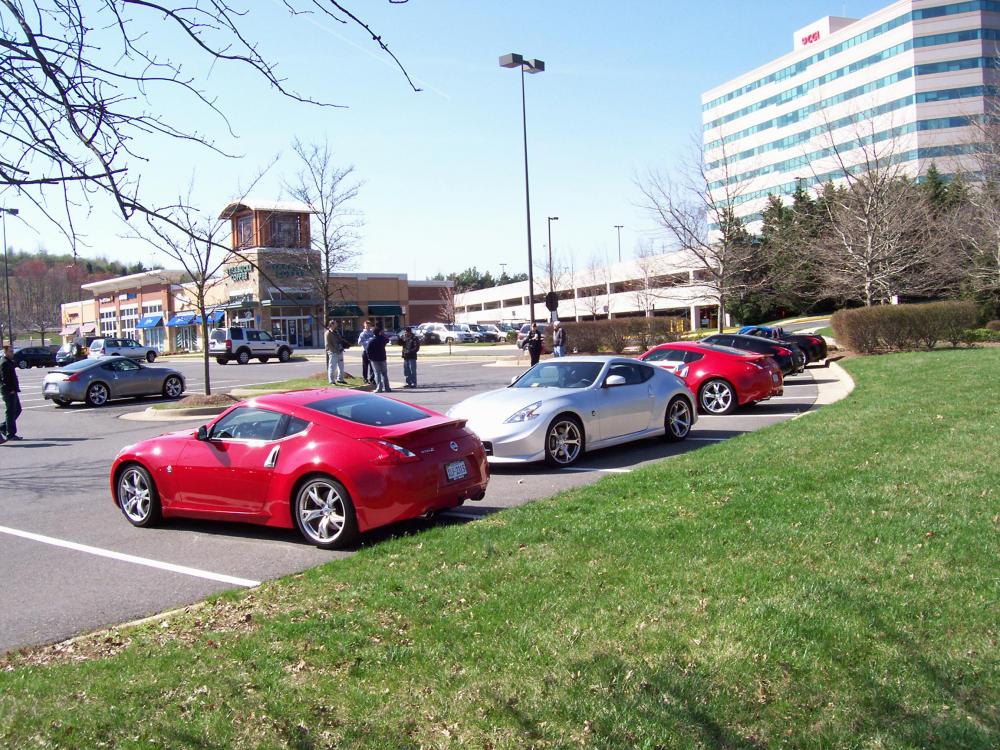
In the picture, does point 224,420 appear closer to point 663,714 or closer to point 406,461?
point 406,461

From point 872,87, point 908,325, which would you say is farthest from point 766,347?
point 872,87

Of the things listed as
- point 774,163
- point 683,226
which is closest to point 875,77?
point 774,163

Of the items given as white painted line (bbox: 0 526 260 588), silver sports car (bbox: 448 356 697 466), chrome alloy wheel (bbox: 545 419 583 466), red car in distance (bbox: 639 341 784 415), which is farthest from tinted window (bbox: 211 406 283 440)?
red car in distance (bbox: 639 341 784 415)

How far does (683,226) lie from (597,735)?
106 feet

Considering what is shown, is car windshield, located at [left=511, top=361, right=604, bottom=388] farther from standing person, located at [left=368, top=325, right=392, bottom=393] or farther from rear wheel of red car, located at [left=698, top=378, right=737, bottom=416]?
standing person, located at [left=368, top=325, right=392, bottom=393]

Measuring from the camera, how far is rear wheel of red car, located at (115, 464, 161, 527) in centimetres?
901

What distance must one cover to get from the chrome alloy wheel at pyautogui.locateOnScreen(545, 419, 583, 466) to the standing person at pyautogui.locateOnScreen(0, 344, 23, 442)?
11.7 meters

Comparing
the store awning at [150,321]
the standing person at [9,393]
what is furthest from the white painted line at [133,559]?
the store awning at [150,321]

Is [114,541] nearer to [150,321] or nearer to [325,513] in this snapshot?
[325,513]

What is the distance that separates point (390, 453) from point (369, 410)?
942 mm

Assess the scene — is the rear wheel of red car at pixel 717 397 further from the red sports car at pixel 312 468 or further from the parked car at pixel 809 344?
the parked car at pixel 809 344

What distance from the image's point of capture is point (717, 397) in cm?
1648

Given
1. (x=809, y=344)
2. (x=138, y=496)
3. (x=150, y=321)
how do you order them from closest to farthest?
(x=138, y=496) < (x=809, y=344) < (x=150, y=321)

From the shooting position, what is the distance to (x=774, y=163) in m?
92.1
